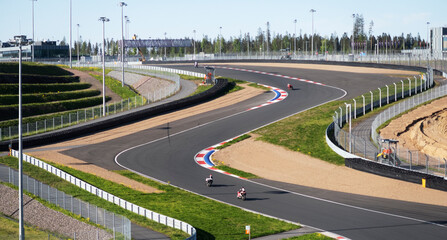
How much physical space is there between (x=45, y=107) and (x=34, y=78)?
46.0 feet

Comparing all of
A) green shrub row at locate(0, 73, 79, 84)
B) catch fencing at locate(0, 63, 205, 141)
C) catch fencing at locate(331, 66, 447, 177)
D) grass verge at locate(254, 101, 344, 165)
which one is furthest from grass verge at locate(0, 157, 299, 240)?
green shrub row at locate(0, 73, 79, 84)

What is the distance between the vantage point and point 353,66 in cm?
9644

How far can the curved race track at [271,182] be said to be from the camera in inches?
1161

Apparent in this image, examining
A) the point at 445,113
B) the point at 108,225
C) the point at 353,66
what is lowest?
the point at 108,225

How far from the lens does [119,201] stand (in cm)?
3338

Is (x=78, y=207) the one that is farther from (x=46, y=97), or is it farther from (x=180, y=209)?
(x=46, y=97)

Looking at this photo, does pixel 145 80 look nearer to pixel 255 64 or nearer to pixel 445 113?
pixel 255 64

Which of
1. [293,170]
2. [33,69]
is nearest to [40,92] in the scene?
[33,69]

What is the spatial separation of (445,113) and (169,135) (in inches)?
1091

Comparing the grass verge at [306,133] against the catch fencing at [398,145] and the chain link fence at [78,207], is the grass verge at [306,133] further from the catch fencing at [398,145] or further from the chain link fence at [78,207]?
the chain link fence at [78,207]

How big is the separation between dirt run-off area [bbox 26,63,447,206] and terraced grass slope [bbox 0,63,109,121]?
54.9 ft

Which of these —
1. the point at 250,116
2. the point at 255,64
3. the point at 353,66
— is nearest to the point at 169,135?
the point at 250,116

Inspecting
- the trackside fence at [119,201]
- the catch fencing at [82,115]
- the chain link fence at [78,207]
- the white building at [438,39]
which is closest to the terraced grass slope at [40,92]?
the catch fencing at [82,115]

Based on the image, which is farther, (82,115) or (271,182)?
(82,115)
